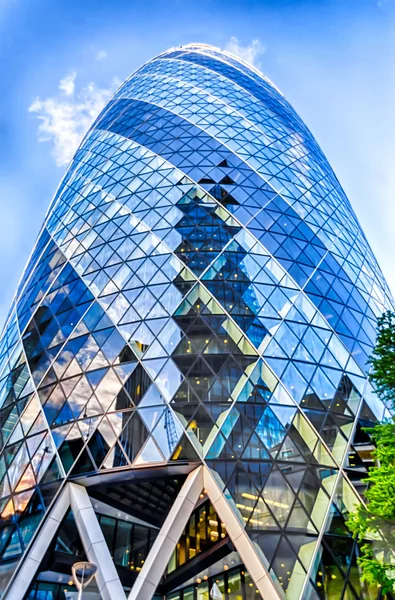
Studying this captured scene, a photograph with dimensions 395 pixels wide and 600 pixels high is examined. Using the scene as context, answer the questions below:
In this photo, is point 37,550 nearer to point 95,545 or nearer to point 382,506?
point 95,545

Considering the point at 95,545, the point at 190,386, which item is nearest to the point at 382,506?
the point at 190,386

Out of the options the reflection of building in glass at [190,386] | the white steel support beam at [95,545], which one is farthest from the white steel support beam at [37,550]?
the white steel support beam at [95,545]

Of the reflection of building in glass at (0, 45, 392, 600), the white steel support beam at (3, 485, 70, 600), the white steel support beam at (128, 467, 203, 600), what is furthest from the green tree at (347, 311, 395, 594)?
the white steel support beam at (3, 485, 70, 600)

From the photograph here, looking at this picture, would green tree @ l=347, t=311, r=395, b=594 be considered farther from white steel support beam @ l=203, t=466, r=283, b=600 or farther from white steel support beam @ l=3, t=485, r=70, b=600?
white steel support beam @ l=3, t=485, r=70, b=600

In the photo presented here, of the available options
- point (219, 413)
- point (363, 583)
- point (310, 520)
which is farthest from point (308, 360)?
point (363, 583)

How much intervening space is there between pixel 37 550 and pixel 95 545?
210 centimetres

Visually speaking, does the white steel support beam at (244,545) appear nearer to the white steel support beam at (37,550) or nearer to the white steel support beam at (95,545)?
the white steel support beam at (95,545)

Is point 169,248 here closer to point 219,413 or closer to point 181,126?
point 219,413

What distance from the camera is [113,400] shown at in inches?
685

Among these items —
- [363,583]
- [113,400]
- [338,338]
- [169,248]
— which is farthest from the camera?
[169,248]

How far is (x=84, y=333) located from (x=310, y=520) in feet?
39.5

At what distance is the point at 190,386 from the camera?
17016mm

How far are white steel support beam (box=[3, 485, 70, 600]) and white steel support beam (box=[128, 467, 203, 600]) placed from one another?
11.4 ft

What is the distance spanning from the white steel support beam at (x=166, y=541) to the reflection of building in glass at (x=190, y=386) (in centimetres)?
6
